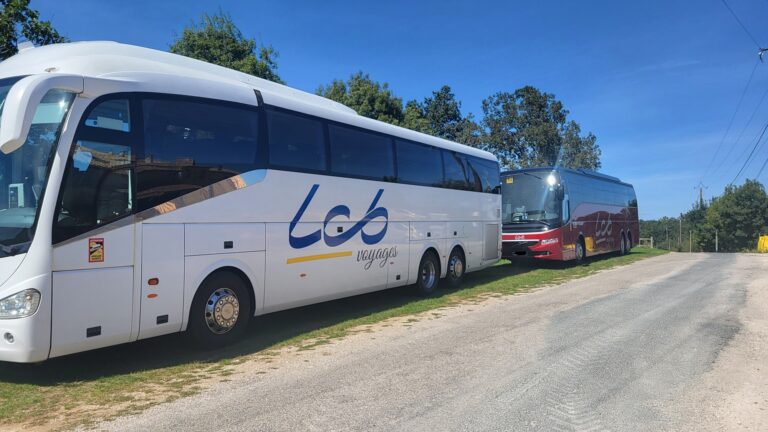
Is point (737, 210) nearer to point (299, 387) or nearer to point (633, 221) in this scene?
point (633, 221)

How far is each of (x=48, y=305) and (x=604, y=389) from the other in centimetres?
557

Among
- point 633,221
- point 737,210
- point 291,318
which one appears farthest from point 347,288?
point 737,210

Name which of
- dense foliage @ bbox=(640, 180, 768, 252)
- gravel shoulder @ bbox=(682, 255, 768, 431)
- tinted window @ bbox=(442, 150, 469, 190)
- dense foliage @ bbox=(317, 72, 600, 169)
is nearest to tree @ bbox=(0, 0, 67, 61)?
tinted window @ bbox=(442, 150, 469, 190)

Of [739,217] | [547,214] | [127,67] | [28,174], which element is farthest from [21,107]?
[739,217]

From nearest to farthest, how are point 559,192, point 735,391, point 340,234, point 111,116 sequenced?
point 735,391
point 111,116
point 340,234
point 559,192

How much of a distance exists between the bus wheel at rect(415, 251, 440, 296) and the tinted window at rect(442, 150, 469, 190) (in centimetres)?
183

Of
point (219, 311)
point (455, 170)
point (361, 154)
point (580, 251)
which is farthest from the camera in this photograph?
point (580, 251)

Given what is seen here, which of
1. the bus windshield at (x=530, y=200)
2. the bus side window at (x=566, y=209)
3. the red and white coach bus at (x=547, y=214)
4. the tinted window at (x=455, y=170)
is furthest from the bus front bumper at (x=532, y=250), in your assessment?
the tinted window at (x=455, y=170)

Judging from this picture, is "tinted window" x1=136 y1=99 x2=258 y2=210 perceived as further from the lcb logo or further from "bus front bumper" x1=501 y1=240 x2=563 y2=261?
"bus front bumper" x1=501 y1=240 x2=563 y2=261

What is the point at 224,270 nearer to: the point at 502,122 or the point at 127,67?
the point at 127,67

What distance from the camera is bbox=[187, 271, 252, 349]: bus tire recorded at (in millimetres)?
6492

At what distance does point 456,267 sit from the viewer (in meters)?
12.9

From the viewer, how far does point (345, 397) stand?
4.86m

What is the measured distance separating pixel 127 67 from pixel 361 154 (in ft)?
14.3
